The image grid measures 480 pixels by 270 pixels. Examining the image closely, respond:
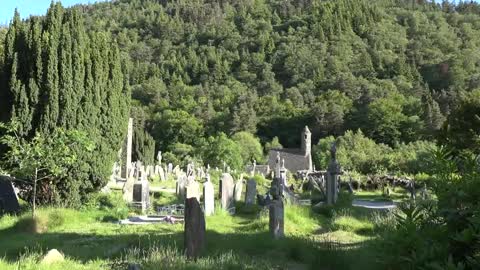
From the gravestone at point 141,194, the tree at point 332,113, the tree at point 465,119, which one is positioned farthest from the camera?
the tree at point 332,113

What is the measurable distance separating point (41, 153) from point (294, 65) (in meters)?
105

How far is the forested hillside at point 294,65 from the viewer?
90875 millimetres

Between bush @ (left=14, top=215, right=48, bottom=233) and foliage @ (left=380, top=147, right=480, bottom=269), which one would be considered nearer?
foliage @ (left=380, top=147, right=480, bottom=269)

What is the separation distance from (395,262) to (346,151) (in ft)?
198

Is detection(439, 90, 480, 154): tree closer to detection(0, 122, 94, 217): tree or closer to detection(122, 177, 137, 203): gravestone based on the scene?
detection(122, 177, 137, 203): gravestone

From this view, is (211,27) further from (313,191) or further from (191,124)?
(313,191)

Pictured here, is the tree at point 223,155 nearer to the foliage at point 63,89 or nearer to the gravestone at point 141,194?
the gravestone at point 141,194

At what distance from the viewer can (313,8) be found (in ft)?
458

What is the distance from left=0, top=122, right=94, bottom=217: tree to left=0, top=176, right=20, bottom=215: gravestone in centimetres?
43

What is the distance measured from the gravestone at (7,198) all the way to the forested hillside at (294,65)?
63.5m

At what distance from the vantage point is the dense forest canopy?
90188 millimetres

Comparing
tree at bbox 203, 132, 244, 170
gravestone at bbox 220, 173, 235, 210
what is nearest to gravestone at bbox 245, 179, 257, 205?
gravestone at bbox 220, 173, 235, 210

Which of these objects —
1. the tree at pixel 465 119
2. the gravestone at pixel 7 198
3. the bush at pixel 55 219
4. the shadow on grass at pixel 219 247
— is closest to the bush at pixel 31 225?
the bush at pixel 55 219

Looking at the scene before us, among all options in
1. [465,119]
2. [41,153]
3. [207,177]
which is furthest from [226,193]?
[465,119]
